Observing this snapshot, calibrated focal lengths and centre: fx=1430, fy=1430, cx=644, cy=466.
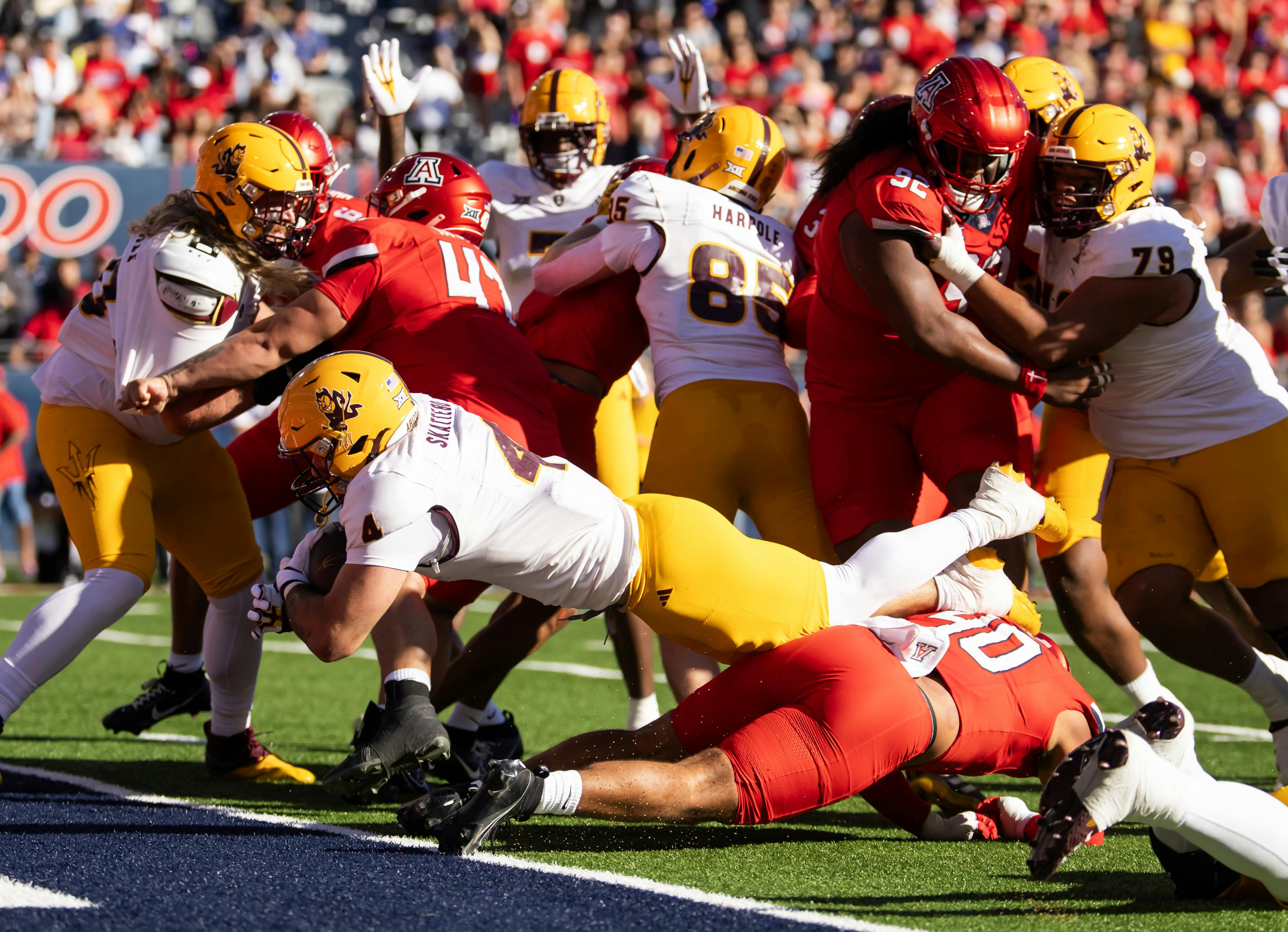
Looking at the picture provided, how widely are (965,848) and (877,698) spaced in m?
0.68

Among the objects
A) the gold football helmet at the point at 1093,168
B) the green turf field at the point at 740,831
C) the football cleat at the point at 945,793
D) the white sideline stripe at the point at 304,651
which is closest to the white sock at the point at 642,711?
the green turf field at the point at 740,831

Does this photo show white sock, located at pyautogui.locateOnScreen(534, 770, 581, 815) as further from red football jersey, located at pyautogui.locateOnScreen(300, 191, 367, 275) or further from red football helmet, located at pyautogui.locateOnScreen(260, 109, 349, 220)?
red football helmet, located at pyautogui.locateOnScreen(260, 109, 349, 220)

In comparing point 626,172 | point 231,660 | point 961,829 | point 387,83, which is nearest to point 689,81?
point 626,172

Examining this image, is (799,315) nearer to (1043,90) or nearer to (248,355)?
(1043,90)

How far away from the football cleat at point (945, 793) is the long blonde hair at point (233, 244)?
2455mm

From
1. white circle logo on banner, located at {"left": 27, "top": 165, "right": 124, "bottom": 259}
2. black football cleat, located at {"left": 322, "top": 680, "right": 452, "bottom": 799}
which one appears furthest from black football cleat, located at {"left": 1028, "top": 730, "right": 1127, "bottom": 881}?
white circle logo on banner, located at {"left": 27, "top": 165, "right": 124, "bottom": 259}

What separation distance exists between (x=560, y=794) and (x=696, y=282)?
2040mm

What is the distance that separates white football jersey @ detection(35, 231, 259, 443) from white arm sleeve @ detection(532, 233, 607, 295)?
3.33 feet

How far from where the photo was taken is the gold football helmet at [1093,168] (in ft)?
13.6

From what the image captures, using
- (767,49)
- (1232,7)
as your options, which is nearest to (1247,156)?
(1232,7)

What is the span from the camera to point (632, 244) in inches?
187

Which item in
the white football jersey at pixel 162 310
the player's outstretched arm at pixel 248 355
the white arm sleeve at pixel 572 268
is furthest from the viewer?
the white arm sleeve at pixel 572 268

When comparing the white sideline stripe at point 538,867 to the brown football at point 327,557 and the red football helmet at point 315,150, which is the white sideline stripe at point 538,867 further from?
the red football helmet at point 315,150

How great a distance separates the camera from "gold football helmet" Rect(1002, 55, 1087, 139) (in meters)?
4.65
